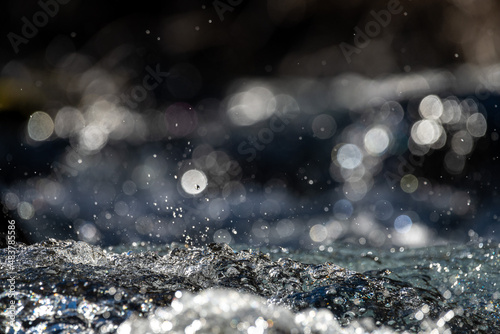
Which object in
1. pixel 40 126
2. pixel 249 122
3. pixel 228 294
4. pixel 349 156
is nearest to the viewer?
pixel 228 294

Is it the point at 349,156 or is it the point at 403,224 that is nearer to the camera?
the point at 403,224

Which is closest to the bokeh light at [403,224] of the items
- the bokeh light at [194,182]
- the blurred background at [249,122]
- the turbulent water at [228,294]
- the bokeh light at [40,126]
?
the blurred background at [249,122]

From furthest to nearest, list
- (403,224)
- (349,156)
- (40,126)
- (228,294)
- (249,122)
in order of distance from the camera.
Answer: (40,126)
(249,122)
(349,156)
(403,224)
(228,294)

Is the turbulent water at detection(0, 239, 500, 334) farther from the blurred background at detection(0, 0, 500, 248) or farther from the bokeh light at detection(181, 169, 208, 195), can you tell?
the bokeh light at detection(181, 169, 208, 195)

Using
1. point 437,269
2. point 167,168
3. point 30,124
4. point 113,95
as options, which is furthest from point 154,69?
point 437,269

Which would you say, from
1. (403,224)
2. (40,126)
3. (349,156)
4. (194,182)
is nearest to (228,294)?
(403,224)

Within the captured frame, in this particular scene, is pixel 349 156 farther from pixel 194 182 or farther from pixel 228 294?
pixel 228 294

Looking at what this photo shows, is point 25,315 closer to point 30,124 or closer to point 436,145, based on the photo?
point 436,145
